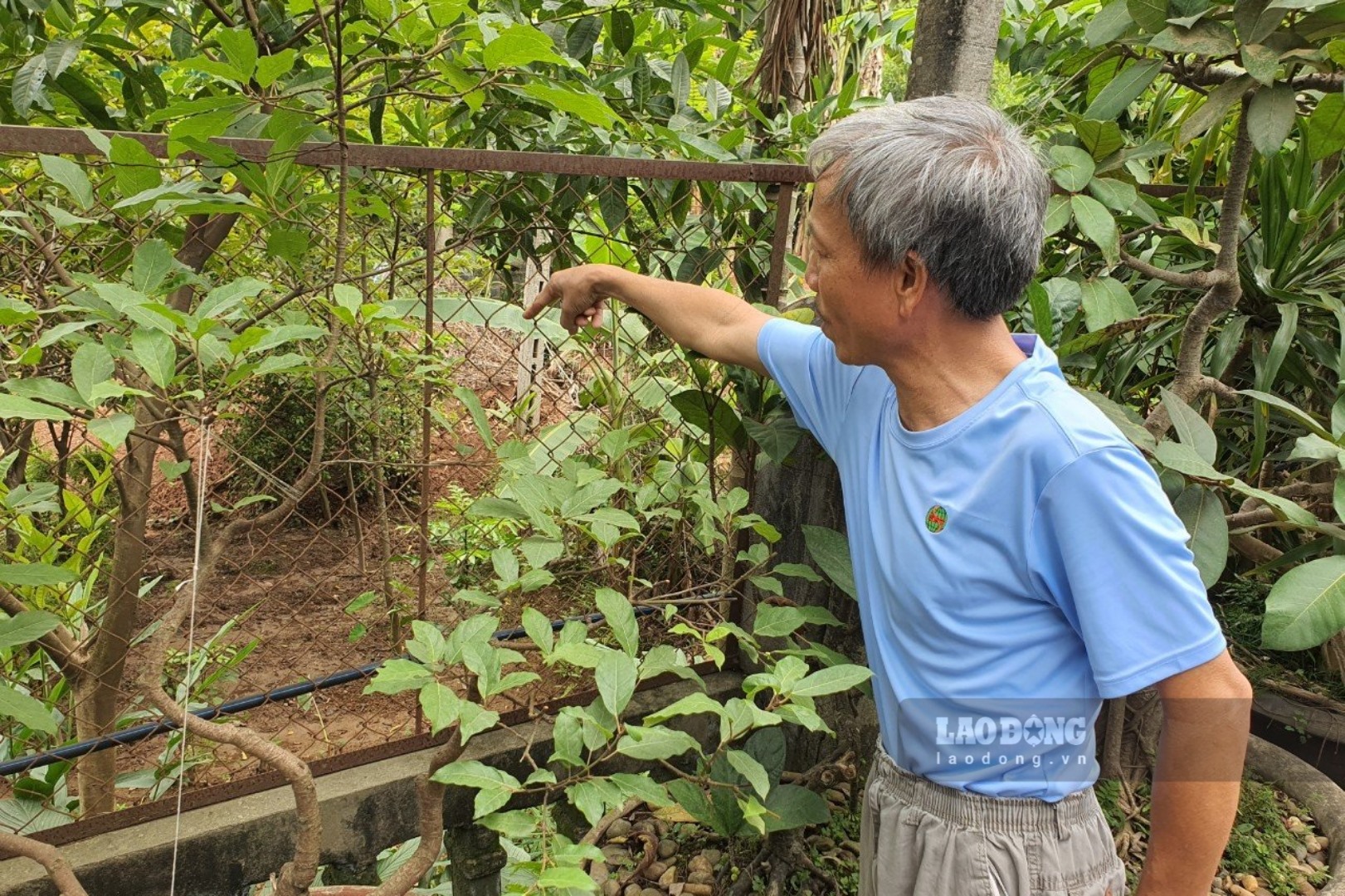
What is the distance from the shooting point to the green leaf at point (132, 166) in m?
1.26

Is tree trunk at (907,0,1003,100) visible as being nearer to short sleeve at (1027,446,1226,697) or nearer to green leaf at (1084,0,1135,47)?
green leaf at (1084,0,1135,47)

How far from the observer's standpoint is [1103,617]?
1.11 metres

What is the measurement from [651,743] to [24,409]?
0.85 meters

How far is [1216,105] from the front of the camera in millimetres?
1803

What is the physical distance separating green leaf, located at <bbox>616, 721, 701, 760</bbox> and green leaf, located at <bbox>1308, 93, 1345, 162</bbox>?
5.51ft

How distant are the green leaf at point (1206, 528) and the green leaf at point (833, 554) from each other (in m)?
0.61

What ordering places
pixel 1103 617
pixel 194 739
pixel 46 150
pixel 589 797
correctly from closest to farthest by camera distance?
1. pixel 1103 617
2. pixel 589 797
3. pixel 46 150
4. pixel 194 739

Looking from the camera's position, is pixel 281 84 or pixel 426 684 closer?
pixel 426 684

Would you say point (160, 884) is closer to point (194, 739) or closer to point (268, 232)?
point (194, 739)

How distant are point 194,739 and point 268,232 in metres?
1.70

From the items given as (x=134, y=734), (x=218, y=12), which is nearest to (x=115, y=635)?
(x=134, y=734)

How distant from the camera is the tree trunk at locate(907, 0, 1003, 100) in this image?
5.90 feet

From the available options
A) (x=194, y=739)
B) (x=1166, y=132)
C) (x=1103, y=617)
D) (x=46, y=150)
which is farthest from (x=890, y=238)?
(x=194, y=739)

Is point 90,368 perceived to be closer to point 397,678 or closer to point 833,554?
point 397,678
